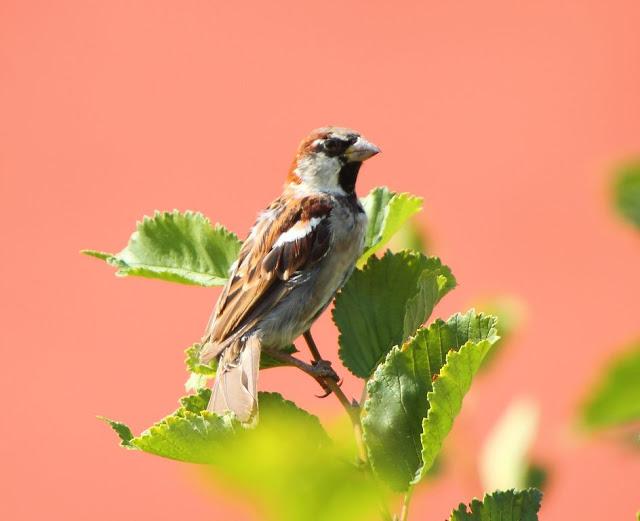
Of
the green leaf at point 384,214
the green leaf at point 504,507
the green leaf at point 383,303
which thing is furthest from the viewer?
the green leaf at point 384,214

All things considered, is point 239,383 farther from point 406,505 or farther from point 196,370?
point 406,505

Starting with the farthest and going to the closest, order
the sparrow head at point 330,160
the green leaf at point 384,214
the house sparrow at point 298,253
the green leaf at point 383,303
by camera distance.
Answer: the sparrow head at point 330,160 < the house sparrow at point 298,253 < the green leaf at point 384,214 < the green leaf at point 383,303

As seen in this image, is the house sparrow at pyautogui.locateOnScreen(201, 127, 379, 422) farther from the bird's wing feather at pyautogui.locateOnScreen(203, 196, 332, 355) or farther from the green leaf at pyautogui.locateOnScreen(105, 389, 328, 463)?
the green leaf at pyautogui.locateOnScreen(105, 389, 328, 463)

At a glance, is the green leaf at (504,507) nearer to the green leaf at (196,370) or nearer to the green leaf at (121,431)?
the green leaf at (121,431)

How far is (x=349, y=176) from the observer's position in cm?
206

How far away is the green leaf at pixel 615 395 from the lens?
253 mm

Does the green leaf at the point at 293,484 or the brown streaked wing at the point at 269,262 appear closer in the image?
the green leaf at the point at 293,484

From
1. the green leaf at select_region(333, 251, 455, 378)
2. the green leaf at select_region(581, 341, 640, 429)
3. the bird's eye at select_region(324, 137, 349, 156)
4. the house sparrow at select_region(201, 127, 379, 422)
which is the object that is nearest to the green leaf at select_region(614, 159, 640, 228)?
the green leaf at select_region(581, 341, 640, 429)

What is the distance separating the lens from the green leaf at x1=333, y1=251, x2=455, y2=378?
0.87m

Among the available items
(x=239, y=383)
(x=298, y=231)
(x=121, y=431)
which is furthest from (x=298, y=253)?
(x=121, y=431)

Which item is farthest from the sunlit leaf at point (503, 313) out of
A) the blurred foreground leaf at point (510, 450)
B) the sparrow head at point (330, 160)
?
the sparrow head at point (330, 160)

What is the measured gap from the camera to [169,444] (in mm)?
712

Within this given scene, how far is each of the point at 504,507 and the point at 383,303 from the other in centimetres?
34

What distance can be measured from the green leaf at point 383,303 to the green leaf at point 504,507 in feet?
0.66
